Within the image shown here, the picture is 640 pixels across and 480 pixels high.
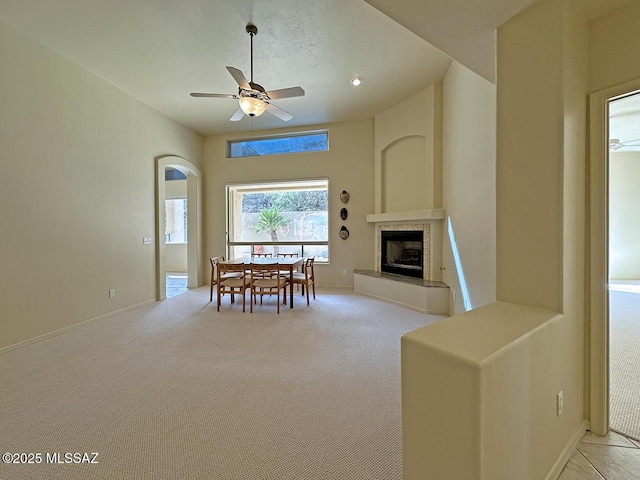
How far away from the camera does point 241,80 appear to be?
2.79 metres

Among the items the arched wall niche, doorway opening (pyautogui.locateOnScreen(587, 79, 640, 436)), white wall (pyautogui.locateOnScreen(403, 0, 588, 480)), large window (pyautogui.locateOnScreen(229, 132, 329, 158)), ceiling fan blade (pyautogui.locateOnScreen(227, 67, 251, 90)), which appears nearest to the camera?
white wall (pyautogui.locateOnScreen(403, 0, 588, 480))

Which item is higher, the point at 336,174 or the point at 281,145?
the point at 281,145

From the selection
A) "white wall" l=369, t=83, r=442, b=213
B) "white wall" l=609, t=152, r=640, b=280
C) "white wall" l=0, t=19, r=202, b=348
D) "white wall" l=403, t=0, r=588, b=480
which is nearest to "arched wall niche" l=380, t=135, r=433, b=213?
"white wall" l=369, t=83, r=442, b=213

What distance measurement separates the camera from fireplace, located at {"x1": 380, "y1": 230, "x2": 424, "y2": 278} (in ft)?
15.9

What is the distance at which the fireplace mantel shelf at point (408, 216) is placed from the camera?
14.3 feet

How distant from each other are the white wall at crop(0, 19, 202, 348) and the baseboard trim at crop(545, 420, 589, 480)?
4746 millimetres

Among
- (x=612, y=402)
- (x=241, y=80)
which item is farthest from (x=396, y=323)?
(x=241, y=80)

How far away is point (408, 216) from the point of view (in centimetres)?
472

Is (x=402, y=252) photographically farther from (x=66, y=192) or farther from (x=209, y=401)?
(x=66, y=192)

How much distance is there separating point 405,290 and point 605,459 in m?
3.04

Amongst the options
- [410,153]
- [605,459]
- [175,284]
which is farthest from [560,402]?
[175,284]

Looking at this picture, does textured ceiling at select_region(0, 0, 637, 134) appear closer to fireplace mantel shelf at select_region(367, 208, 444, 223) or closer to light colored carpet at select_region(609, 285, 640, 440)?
fireplace mantel shelf at select_region(367, 208, 444, 223)

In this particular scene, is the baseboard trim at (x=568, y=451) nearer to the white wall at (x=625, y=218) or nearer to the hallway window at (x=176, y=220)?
the white wall at (x=625, y=218)

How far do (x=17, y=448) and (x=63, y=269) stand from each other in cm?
258
